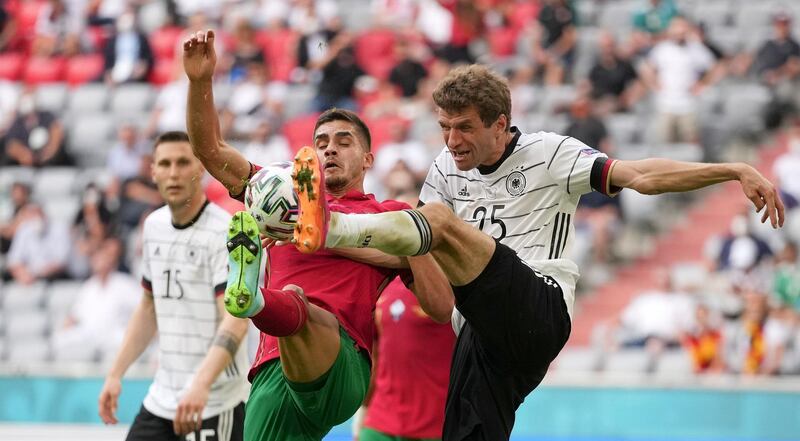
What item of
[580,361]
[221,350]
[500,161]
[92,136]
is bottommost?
[580,361]

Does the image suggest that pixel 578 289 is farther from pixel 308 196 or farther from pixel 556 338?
pixel 308 196

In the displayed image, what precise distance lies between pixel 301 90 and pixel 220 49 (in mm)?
1714

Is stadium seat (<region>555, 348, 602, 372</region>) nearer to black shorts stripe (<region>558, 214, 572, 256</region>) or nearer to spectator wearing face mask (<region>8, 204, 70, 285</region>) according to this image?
spectator wearing face mask (<region>8, 204, 70, 285</region>)

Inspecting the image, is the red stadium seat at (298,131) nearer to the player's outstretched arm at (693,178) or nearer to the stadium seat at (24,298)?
the stadium seat at (24,298)

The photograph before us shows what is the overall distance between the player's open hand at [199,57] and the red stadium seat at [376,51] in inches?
421

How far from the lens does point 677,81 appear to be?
15906 mm

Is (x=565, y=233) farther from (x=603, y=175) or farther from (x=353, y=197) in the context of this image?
(x=353, y=197)

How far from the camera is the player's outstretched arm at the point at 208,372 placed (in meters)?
Answer: 7.03

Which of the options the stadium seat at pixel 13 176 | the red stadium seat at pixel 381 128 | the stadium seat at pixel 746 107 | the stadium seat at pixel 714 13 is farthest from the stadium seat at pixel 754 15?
the stadium seat at pixel 13 176

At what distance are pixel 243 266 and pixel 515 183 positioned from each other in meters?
1.69

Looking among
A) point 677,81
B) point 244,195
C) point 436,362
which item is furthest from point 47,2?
point 244,195

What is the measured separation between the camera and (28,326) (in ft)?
49.7

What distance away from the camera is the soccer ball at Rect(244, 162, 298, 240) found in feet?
18.7

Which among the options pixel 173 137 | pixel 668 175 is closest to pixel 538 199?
pixel 668 175
